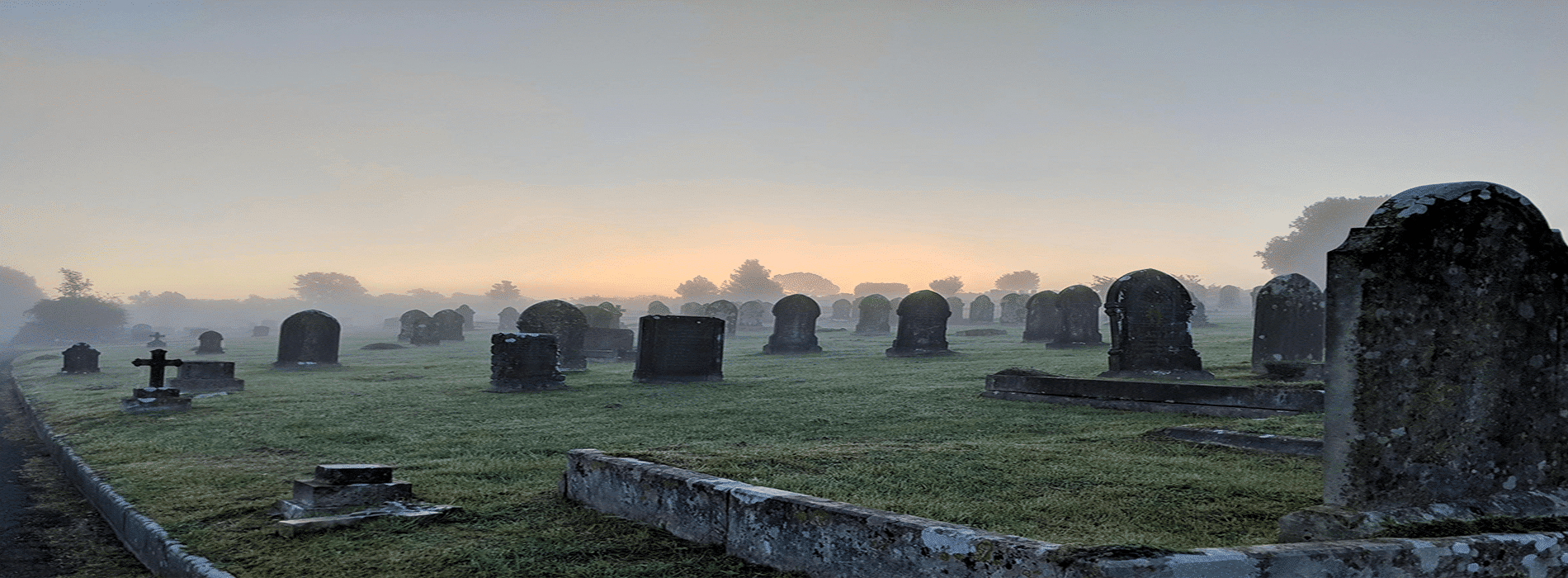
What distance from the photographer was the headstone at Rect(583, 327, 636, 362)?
2767 centimetres

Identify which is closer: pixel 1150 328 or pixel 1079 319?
pixel 1150 328

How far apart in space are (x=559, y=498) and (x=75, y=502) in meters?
5.33

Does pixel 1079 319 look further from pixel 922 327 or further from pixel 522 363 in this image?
pixel 522 363

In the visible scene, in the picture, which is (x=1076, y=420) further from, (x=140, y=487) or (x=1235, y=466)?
(x=140, y=487)

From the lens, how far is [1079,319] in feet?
85.5

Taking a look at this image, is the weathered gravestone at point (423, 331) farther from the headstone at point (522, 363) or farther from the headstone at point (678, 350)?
the headstone at point (678, 350)

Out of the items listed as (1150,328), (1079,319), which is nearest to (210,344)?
(1079,319)

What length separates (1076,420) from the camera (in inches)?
392

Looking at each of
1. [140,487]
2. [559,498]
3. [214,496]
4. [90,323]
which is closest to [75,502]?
[140,487]

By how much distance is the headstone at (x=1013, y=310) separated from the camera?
1909 inches

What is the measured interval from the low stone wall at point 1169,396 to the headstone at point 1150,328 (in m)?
3.95

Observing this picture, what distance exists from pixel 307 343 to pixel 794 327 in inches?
593

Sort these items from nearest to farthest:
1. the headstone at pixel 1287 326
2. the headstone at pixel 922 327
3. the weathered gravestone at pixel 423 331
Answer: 1. the headstone at pixel 1287 326
2. the headstone at pixel 922 327
3. the weathered gravestone at pixel 423 331

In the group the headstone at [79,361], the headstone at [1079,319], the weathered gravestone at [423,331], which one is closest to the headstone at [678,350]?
the headstone at [1079,319]
